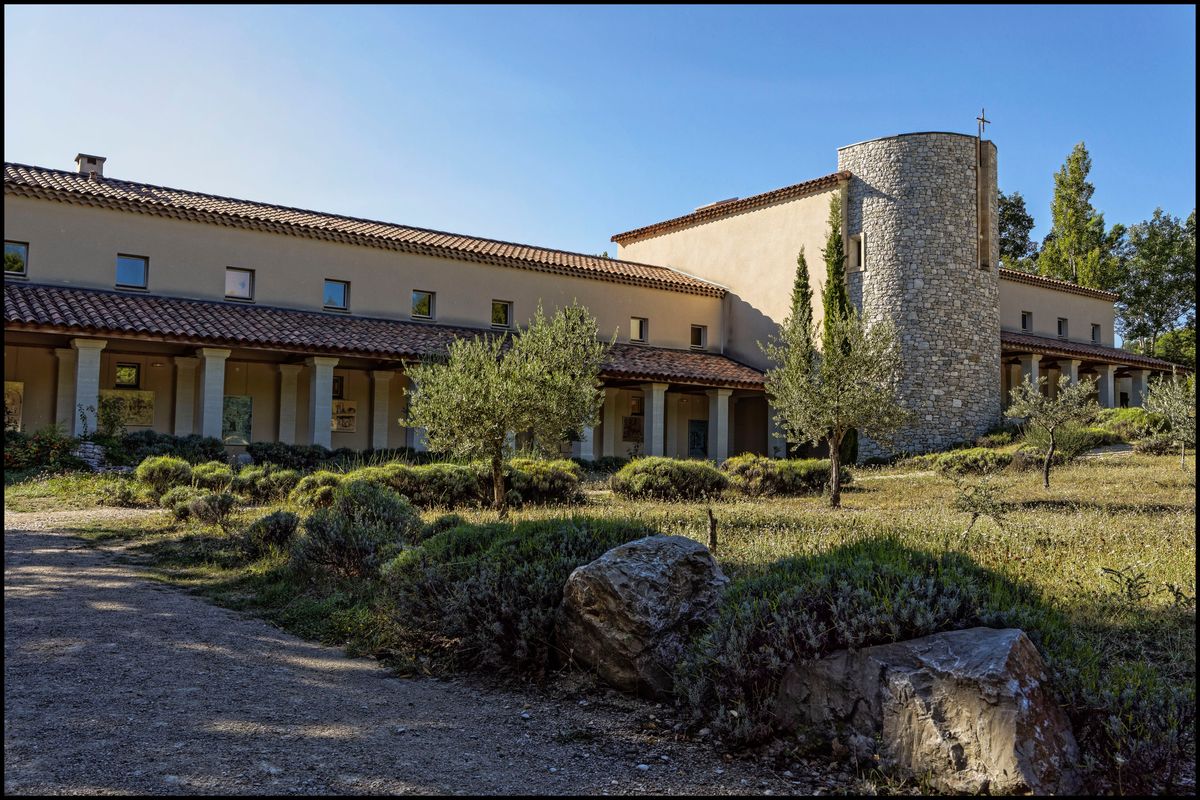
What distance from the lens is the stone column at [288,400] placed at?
23.8 metres

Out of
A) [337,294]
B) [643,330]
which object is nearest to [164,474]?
[337,294]

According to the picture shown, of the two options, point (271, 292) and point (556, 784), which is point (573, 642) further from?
point (271, 292)

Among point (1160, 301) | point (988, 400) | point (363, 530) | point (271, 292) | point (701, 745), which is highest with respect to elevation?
point (1160, 301)

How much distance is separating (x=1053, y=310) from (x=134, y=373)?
34.6m

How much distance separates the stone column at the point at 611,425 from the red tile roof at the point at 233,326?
7.07 ft

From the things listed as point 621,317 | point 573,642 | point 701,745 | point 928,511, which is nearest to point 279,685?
point 573,642

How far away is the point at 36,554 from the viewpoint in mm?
9758

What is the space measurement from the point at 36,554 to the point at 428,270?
58.6ft

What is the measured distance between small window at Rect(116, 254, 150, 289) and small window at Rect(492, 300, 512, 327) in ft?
33.2

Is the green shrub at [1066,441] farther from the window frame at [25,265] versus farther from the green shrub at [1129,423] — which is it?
the window frame at [25,265]

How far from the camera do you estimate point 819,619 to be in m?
4.84

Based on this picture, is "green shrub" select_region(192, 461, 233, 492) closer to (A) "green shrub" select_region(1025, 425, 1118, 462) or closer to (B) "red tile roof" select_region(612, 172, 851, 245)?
(A) "green shrub" select_region(1025, 425, 1118, 462)

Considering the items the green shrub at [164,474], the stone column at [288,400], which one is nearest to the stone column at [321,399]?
the stone column at [288,400]

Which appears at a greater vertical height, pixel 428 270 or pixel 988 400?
pixel 428 270
